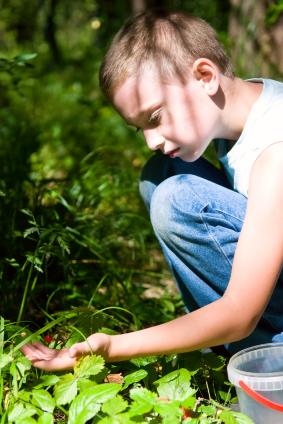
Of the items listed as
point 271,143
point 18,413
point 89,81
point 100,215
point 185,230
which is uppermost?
point 271,143

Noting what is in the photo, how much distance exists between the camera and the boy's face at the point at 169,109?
204 cm

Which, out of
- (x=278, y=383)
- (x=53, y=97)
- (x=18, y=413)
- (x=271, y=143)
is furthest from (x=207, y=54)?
(x=53, y=97)

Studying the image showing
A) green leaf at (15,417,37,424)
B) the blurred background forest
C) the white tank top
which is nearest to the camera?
green leaf at (15,417,37,424)

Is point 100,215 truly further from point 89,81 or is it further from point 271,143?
point 89,81

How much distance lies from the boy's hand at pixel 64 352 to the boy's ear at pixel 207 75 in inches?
30.5

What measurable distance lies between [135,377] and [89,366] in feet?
0.69

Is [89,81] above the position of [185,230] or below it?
below

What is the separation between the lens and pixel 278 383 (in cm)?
167

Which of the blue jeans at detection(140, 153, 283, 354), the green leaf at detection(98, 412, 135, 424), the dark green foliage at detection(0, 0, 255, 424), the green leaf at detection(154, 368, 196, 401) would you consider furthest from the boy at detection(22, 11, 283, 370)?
the green leaf at detection(98, 412, 135, 424)

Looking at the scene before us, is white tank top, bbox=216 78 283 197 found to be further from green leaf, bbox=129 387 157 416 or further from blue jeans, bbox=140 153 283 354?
green leaf, bbox=129 387 157 416

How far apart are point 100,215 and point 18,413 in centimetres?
139

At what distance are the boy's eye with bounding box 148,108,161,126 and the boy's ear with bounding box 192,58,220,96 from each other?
5.8 inches

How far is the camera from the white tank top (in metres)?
1.94

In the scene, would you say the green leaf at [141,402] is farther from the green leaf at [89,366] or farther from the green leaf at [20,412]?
the green leaf at [20,412]
